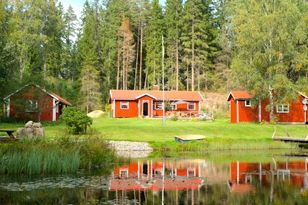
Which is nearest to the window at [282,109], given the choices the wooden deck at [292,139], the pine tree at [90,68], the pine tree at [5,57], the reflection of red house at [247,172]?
the wooden deck at [292,139]

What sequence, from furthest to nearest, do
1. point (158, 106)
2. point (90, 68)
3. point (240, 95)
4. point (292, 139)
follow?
point (90, 68)
point (158, 106)
point (240, 95)
point (292, 139)

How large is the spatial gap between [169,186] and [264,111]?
114 feet

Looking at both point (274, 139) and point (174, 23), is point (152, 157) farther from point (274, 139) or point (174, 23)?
point (174, 23)

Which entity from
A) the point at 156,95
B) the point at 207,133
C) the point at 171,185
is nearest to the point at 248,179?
the point at 171,185

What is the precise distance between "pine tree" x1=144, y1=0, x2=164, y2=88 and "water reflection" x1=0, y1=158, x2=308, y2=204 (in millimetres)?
51342

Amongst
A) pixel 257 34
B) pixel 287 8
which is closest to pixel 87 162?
pixel 257 34

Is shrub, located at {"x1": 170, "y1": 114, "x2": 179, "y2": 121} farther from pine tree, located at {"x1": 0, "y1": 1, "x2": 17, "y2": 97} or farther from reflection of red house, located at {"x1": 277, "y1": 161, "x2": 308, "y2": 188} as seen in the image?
reflection of red house, located at {"x1": 277, "y1": 161, "x2": 308, "y2": 188}

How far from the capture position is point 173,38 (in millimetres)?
75938

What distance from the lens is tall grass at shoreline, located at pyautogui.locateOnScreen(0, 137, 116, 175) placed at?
1981 centimetres

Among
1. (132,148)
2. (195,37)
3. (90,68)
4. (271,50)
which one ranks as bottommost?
(132,148)

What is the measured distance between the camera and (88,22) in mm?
83438

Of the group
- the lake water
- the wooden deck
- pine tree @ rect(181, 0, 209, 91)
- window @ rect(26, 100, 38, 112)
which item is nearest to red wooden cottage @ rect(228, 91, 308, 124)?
the wooden deck

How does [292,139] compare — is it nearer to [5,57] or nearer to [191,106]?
[5,57]

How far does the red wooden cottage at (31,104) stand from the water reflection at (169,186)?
23.6 metres
